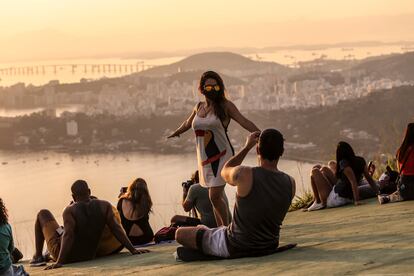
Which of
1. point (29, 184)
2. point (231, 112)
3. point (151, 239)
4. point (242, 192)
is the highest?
point (231, 112)

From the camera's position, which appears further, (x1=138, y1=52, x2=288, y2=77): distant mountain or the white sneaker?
(x1=138, y1=52, x2=288, y2=77): distant mountain

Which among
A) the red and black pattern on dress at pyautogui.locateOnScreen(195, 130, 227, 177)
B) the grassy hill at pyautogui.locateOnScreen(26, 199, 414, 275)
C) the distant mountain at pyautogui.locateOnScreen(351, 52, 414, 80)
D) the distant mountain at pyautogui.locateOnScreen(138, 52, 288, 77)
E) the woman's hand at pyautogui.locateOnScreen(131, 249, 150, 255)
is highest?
the distant mountain at pyautogui.locateOnScreen(138, 52, 288, 77)

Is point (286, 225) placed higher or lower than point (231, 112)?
lower

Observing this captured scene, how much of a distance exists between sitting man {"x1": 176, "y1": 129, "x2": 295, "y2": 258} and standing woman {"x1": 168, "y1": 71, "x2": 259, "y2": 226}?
1.06 metres

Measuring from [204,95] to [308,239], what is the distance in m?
1.38

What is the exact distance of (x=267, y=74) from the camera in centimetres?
14050

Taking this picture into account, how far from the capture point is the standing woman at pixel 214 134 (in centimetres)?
768

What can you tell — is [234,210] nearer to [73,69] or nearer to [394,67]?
[394,67]

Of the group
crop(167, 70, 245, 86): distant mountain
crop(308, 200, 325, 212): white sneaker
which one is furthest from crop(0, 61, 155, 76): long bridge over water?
crop(308, 200, 325, 212): white sneaker

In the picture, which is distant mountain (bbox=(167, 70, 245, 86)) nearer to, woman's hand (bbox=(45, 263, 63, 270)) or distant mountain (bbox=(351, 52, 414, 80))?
distant mountain (bbox=(351, 52, 414, 80))

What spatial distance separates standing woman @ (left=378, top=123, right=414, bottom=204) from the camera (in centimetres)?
893

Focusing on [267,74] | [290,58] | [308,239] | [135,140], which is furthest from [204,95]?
[290,58]

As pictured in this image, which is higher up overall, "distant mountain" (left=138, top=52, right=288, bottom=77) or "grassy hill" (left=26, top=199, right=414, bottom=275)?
"distant mountain" (left=138, top=52, right=288, bottom=77)

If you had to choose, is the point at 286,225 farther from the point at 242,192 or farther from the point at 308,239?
the point at 242,192
